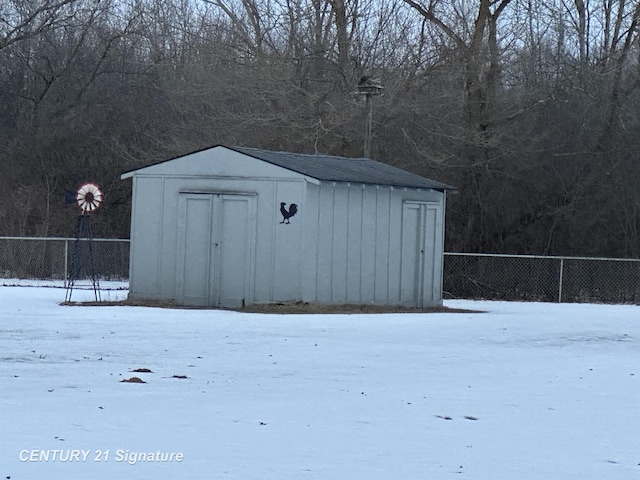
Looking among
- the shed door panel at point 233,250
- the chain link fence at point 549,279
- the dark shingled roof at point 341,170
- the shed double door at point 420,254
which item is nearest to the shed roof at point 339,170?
the dark shingled roof at point 341,170

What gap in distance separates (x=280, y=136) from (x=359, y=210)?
40.6ft

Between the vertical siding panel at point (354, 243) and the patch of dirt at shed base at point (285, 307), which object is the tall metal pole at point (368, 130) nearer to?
the vertical siding panel at point (354, 243)

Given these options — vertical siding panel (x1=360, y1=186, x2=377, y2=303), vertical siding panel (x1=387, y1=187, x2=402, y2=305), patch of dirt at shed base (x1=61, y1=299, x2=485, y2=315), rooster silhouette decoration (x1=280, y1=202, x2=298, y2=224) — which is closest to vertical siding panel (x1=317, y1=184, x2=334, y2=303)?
patch of dirt at shed base (x1=61, y1=299, x2=485, y2=315)

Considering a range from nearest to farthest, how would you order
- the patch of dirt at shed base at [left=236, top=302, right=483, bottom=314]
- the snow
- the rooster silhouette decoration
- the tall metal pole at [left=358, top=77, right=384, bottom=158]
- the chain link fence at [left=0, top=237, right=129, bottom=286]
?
the snow → the patch of dirt at shed base at [left=236, top=302, right=483, bottom=314] → the rooster silhouette decoration → the tall metal pole at [left=358, top=77, right=384, bottom=158] → the chain link fence at [left=0, top=237, right=129, bottom=286]

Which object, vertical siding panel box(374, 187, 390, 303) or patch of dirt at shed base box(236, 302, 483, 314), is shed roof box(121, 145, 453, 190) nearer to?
vertical siding panel box(374, 187, 390, 303)

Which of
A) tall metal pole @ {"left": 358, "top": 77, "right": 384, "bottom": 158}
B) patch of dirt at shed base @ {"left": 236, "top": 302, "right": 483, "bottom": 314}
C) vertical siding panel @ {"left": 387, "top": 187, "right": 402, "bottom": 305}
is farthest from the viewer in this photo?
tall metal pole @ {"left": 358, "top": 77, "right": 384, "bottom": 158}

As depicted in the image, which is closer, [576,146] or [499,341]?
[499,341]

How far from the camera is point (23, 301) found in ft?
76.5

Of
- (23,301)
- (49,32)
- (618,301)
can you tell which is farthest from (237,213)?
(49,32)

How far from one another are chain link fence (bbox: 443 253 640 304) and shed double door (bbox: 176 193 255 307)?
8748 millimetres

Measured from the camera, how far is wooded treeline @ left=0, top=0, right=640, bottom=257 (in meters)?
35.6

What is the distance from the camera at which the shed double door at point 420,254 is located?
2522 centimetres

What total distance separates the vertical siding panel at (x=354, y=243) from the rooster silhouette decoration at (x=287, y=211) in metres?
1.44

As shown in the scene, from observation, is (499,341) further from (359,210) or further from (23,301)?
(23,301)
